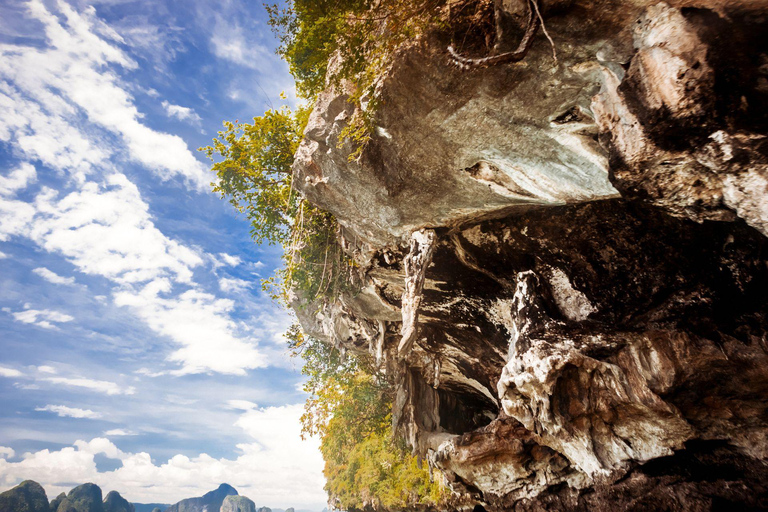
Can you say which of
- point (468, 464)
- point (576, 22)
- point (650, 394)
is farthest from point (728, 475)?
point (576, 22)

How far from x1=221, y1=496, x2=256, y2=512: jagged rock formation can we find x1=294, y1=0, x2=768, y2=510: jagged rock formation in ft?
553

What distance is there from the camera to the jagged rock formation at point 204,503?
15164 centimetres

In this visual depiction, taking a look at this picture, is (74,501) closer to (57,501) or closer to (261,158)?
(57,501)

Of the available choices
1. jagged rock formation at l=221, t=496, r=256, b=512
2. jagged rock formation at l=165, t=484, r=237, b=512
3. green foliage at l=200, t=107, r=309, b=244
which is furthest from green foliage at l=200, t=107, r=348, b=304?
jagged rock formation at l=165, t=484, r=237, b=512

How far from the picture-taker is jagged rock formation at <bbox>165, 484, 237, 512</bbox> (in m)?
152

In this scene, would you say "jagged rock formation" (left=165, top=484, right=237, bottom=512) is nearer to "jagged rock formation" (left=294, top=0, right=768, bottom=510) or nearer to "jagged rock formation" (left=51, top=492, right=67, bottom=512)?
"jagged rock formation" (left=51, top=492, right=67, bottom=512)

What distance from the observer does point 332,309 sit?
12531mm

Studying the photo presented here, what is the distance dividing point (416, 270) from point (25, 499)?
134 meters

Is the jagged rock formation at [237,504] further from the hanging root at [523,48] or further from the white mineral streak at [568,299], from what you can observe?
the hanging root at [523,48]

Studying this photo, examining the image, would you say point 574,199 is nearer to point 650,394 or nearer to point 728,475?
point 650,394

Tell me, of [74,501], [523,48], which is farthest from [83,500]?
[523,48]

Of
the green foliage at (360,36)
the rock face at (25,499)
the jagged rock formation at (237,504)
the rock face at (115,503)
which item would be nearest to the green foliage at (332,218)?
the green foliage at (360,36)

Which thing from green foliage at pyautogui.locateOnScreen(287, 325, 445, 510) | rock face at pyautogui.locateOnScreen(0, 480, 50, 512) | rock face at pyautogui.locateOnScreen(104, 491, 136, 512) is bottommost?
A: rock face at pyautogui.locateOnScreen(104, 491, 136, 512)

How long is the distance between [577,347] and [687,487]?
2.77 metres
